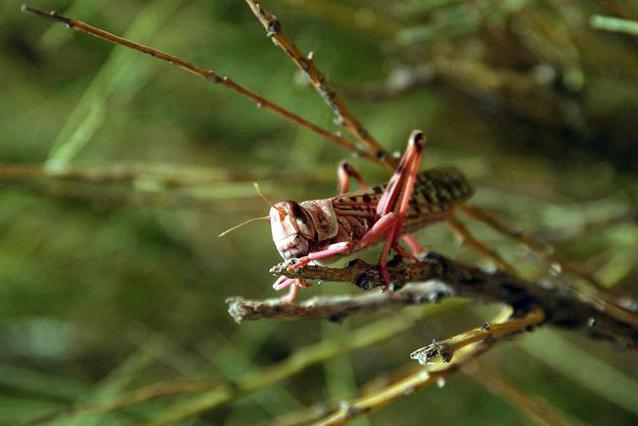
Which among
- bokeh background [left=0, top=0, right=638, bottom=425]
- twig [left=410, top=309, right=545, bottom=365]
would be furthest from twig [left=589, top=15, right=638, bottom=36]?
twig [left=410, top=309, right=545, bottom=365]

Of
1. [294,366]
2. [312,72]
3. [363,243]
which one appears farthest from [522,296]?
[294,366]

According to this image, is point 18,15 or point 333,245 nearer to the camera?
point 333,245

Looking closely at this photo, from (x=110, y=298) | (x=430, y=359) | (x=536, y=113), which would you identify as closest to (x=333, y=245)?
(x=430, y=359)

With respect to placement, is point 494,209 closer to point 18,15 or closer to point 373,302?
point 373,302

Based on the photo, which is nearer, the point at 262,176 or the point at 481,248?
the point at 481,248

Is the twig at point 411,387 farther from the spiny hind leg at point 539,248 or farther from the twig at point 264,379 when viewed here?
the twig at point 264,379

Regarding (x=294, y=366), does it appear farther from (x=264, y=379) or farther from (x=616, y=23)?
(x=616, y=23)

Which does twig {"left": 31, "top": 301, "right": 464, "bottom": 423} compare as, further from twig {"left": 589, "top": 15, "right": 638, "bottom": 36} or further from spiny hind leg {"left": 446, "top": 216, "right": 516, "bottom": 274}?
twig {"left": 589, "top": 15, "right": 638, "bottom": 36}
